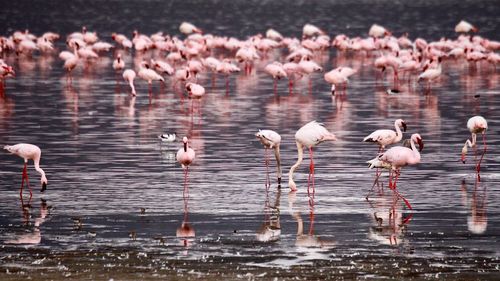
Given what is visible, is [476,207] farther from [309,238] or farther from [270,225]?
[309,238]

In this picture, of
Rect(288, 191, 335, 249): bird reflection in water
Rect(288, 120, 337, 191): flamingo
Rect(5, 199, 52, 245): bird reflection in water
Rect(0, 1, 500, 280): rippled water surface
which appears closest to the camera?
Rect(0, 1, 500, 280): rippled water surface

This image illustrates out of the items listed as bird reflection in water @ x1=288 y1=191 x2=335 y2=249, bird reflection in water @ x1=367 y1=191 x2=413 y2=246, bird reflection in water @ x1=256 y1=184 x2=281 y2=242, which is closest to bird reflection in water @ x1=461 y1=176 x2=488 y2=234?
bird reflection in water @ x1=367 y1=191 x2=413 y2=246

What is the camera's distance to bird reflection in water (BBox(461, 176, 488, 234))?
15.1 meters

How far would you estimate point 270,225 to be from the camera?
15.2m

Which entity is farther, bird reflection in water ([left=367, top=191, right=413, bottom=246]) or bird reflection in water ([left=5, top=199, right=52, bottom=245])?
bird reflection in water ([left=367, top=191, right=413, bottom=246])

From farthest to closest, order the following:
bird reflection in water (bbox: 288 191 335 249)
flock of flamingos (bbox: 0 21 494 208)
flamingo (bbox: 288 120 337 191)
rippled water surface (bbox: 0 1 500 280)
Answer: flock of flamingos (bbox: 0 21 494 208)
flamingo (bbox: 288 120 337 191)
bird reflection in water (bbox: 288 191 335 249)
rippled water surface (bbox: 0 1 500 280)

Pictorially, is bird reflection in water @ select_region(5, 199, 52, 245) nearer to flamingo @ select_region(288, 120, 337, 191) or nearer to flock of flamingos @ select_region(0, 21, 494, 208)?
flock of flamingos @ select_region(0, 21, 494, 208)

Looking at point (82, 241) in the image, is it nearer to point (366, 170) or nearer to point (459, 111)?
point (366, 170)

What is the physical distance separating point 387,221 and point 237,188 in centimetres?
336

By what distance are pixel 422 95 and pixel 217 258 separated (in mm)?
21491

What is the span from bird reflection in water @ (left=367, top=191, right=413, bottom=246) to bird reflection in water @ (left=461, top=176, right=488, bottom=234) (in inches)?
32.6

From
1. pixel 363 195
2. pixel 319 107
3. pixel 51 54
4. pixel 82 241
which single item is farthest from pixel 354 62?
pixel 82 241

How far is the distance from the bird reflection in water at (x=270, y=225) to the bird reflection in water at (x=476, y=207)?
2434mm

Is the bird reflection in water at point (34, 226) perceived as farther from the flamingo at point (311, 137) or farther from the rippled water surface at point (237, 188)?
the flamingo at point (311, 137)
